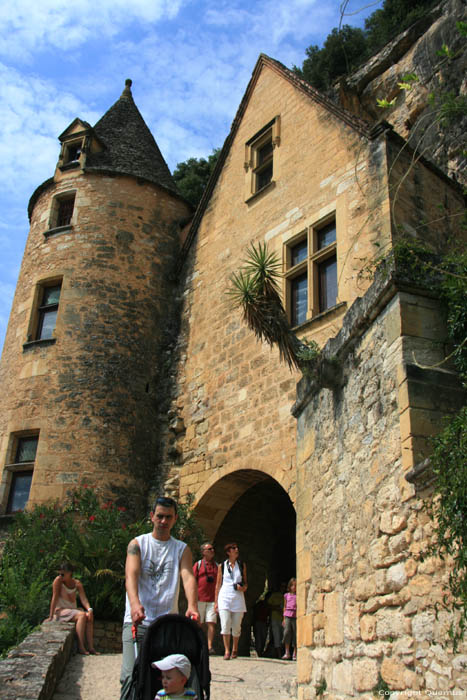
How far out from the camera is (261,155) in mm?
12664

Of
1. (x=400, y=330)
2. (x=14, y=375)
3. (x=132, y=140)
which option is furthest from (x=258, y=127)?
(x=400, y=330)

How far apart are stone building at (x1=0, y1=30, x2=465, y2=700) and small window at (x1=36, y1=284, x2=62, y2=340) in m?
0.04

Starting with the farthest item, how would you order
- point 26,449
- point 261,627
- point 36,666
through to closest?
point 26,449
point 261,627
point 36,666

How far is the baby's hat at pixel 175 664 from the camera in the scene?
3.32 m

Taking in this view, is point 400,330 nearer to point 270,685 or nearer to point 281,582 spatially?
point 270,685

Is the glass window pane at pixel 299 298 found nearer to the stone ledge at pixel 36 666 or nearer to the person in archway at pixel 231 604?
the person in archway at pixel 231 604

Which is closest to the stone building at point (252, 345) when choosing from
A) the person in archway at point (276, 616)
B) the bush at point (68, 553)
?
the bush at point (68, 553)

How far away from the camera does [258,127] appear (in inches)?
499

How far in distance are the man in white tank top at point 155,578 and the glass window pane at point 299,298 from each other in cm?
614

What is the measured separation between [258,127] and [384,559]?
1011 cm

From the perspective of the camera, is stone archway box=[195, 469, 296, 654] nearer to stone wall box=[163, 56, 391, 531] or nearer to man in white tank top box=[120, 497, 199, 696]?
stone wall box=[163, 56, 391, 531]

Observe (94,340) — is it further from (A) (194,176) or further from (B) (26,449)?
(A) (194,176)

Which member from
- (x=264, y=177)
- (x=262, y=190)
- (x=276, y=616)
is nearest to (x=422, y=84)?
(x=264, y=177)

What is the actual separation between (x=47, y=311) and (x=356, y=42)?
17940 mm
